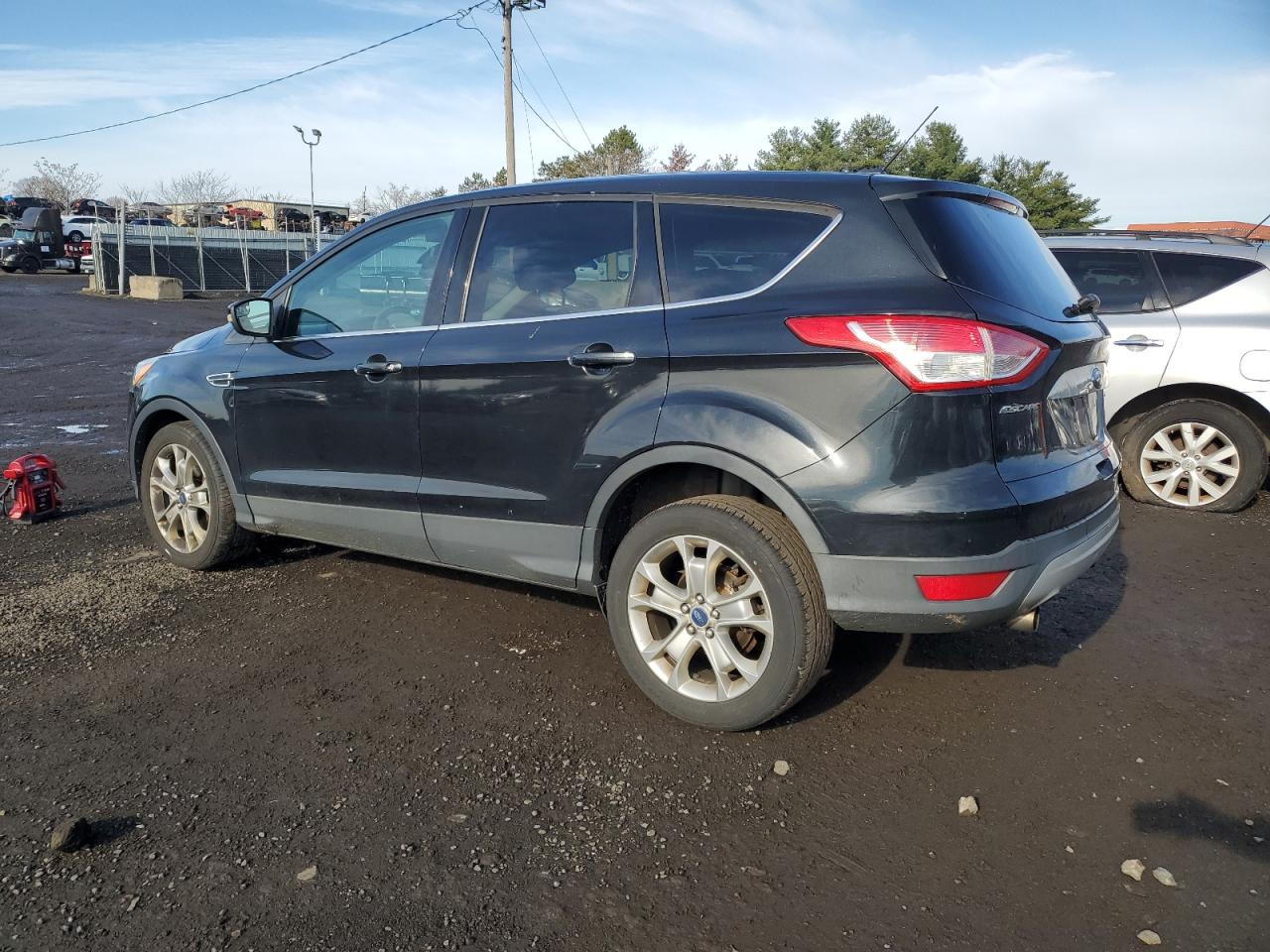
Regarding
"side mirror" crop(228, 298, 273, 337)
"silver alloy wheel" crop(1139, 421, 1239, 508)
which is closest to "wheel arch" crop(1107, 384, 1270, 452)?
"silver alloy wheel" crop(1139, 421, 1239, 508)

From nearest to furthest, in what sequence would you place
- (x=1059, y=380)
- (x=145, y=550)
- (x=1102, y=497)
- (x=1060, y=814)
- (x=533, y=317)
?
(x=1060, y=814)
(x=1059, y=380)
(x=1102, y=497)
(x=533, y=317)
(x=145, y=550)

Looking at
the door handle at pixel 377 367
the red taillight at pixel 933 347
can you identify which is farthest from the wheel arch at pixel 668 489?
the door handle at pixel 377 367

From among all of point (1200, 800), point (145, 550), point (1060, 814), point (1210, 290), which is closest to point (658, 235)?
point (1060, 814)

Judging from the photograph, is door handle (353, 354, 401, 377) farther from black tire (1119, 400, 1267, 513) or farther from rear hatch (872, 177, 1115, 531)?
black tire (1119, 400, 1267, 513)

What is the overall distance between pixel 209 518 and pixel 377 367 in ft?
4.81

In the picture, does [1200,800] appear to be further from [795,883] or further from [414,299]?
[414,299]

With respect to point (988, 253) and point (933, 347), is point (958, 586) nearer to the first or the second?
point (933, 347)

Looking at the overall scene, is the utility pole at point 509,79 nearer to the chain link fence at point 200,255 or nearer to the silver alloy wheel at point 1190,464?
the chain link fence at point 200,255

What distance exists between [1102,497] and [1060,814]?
1159 millimetres

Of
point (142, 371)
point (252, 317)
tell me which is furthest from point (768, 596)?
point (142, 371)

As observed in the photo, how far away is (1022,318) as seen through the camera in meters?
3.16

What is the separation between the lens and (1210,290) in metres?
6.45

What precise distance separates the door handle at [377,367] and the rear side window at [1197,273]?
5.22 meters

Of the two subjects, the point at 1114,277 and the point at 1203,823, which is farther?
the point at 1114,277
